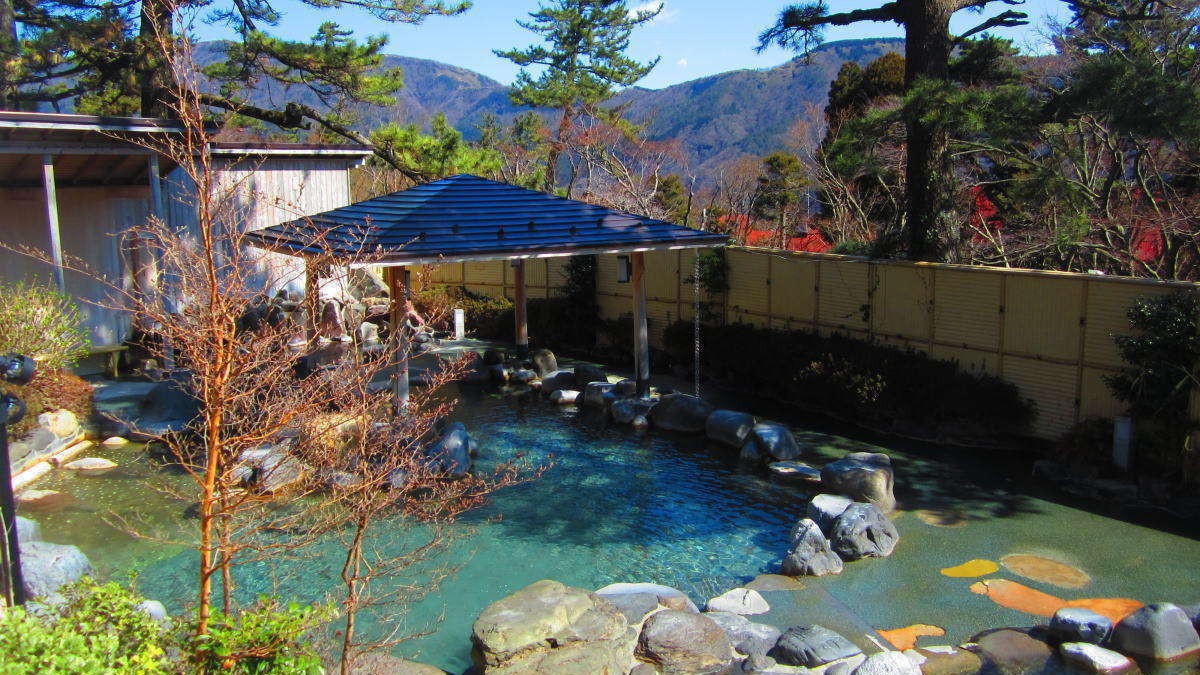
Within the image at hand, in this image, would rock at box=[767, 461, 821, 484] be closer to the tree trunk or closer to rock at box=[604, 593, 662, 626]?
rock at box=[604, 593, 662, 626]

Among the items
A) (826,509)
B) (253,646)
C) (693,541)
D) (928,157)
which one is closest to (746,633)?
(693,541)

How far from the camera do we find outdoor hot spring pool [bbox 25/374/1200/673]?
741 cm

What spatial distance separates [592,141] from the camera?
83.2 feet

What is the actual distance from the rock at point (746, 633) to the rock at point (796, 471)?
3.59m

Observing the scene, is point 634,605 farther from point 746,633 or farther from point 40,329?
point 40,329

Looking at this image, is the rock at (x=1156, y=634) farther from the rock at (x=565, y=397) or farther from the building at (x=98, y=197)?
the building at (x=98, y=197)

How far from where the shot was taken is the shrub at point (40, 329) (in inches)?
415

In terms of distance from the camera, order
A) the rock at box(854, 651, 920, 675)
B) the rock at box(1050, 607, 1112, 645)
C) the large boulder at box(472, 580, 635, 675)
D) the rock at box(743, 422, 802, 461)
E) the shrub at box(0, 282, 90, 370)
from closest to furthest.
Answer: the large boulder at box(472, 580, 635, 675) < the rock at box(854, 651, 920, 675) < the rock at box(1050, 607, 1112, 645) < the shrub at box(0, 282, 90, 370) < the rock at box(743, 422, 802, 461)

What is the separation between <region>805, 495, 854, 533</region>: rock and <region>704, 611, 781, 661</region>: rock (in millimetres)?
2002

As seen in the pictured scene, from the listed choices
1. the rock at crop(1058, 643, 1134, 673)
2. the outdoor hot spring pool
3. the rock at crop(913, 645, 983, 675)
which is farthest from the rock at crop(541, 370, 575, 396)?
the rock at crop(1058, 643, 1134, 673)

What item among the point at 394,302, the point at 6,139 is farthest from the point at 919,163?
the point at 6,139

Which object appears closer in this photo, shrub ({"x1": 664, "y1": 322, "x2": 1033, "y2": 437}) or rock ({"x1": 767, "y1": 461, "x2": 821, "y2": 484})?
rock ({"x1": 767, "y1": 461, "x2": 821, "y2": 484})

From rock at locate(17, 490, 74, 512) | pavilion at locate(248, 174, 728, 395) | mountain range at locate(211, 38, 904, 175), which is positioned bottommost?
rock at locate(17, 490, 74, 512)

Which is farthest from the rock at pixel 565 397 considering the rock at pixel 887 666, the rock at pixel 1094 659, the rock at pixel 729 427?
the rock at pixel 1094 659
